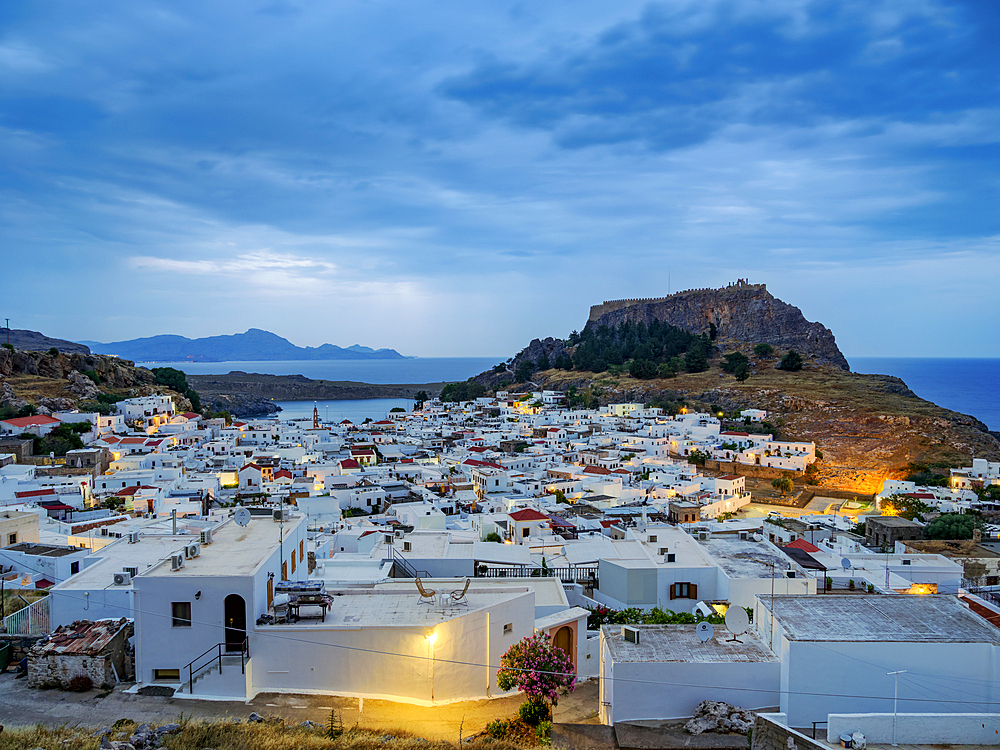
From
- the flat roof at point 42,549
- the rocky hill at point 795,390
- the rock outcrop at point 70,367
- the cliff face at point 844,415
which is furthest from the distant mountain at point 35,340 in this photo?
the flat roof at point 42,549

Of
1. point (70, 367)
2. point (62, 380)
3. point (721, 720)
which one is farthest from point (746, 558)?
point (70, 367)

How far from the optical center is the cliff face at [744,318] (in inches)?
2960

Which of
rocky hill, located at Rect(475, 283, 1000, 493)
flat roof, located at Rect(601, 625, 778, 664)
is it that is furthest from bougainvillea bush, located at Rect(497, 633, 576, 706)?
rocky hill, located at Rect(475, 283, 1000, 493)

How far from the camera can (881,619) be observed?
6750 millimetres

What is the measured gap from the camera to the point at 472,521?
1838 centimetres

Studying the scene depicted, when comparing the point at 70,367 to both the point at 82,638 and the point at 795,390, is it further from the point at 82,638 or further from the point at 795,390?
the point at 795,390

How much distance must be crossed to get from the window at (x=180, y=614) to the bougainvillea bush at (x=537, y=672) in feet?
10.7

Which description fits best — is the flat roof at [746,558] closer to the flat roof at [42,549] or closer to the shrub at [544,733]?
the shrub at [544,733]

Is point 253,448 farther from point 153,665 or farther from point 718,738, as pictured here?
point 718,738

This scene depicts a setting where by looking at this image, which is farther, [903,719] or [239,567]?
[239,567]

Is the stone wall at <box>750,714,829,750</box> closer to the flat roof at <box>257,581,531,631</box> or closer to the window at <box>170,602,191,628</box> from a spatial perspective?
the flat roof at <box>257,581,531,631</box>

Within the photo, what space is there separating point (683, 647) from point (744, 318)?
7879 centimetres

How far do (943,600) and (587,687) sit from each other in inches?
155

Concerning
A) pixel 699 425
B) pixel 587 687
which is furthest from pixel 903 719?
pixel 699 425
